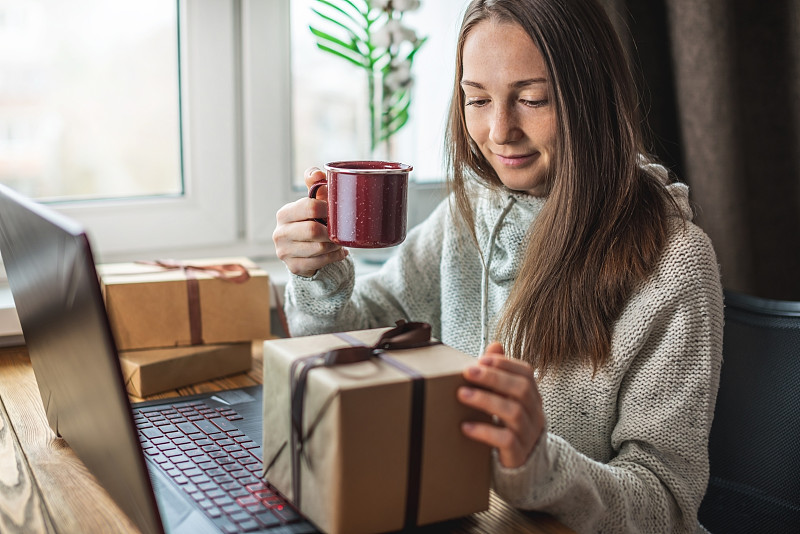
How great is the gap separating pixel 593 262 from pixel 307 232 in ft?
1.20

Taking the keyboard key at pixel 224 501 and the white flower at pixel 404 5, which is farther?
the white flower at pixel 404 5

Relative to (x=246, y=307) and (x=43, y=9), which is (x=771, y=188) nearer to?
(x=246, y=307)

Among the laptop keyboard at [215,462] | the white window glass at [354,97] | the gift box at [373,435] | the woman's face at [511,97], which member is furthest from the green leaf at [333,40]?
the gift box at [373,435]

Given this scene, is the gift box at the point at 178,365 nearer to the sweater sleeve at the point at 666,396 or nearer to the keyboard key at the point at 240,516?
the keyboard key at the point at 240,516

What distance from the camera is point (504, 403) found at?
76 cm

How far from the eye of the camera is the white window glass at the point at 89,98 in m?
1.62

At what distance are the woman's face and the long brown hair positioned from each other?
0.02 metres

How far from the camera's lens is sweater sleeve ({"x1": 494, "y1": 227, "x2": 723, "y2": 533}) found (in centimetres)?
96

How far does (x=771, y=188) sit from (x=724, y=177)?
3.7 inches

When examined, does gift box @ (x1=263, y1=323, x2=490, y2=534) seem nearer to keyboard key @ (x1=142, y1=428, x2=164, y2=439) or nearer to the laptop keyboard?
the laptop keyboard

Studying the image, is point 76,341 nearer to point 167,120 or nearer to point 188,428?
point 188,428

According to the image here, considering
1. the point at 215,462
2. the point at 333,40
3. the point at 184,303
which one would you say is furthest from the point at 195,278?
the point at 333,40

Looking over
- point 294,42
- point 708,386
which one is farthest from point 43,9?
point 708,386

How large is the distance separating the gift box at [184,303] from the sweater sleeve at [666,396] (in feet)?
1.76
